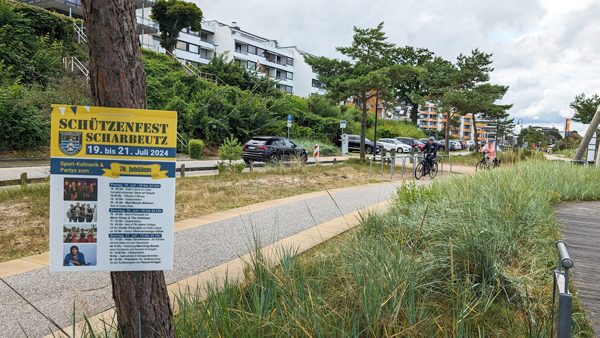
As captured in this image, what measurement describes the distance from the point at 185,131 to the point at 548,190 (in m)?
24.4

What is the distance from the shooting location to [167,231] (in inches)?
84.5

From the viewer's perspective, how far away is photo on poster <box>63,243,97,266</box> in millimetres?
2029

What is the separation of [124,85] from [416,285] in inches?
101

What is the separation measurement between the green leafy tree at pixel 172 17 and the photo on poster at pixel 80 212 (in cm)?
4544

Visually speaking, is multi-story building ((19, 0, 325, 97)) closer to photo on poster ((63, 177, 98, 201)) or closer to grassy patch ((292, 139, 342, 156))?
Answer: grassy patch ((292, 139, 342, 156))

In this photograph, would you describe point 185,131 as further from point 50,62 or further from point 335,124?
point 335,124

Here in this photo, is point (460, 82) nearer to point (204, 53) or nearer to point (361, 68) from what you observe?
point (361, 68)

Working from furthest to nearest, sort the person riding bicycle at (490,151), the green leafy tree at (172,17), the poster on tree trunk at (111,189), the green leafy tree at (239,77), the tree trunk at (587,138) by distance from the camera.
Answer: the green leafy tree at (172,17)
the green leafy tree at (239,77)
the tree trunk at (587,138)
the person riding bicycle at (490,151)
the poster on tree trunk at (111,189)

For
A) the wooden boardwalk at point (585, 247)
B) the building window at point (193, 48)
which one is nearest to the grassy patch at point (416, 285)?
the wooden boardwalk at point (585, 247)

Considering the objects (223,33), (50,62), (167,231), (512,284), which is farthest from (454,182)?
(223,33)

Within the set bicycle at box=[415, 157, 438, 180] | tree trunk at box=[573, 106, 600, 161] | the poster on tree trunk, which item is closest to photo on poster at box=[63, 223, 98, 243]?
the poster on tree trunk

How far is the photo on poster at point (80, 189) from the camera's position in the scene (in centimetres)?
201

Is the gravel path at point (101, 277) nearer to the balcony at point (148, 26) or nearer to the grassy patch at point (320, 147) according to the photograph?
the grassy patch at point (320, 147)

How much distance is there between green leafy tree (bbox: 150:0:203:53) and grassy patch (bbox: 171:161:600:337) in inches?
1698
